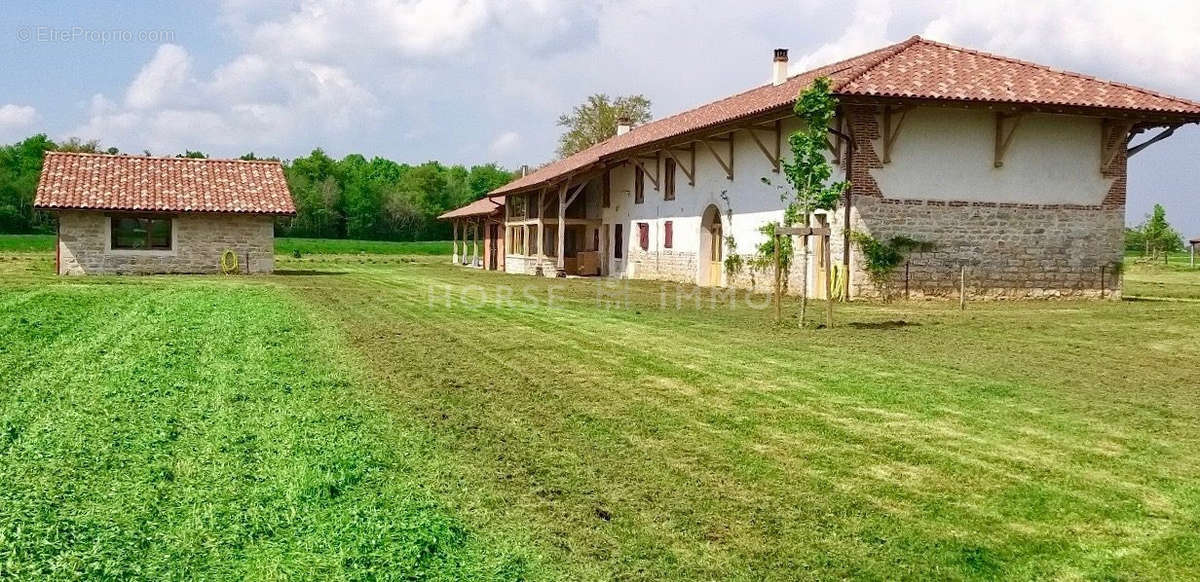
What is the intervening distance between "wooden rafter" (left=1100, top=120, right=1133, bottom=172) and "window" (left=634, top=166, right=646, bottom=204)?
43.4 feet

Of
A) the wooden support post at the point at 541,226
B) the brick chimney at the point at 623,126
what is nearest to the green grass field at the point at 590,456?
the wooden support post at the point at 541,226

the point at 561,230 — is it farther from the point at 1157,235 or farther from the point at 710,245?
the point at 1157,235

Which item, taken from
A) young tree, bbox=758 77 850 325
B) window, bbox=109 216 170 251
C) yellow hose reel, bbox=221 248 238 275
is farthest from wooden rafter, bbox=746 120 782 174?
window, bbox=109 216 170 251

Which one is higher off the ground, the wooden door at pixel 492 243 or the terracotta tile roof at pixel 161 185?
the terracotta tile roof at pixel 161 185

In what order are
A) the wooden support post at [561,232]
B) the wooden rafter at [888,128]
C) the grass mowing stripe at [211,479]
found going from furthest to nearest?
the wooden support post at [561,232] → the wooden rafter at [888,128] → the grass mowing stripe at [211,479]

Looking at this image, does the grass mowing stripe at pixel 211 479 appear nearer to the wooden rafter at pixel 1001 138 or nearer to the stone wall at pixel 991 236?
the stone wall at pixel 991 236

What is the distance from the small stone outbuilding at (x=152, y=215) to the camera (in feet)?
86.2

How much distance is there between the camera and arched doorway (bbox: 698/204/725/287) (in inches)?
981

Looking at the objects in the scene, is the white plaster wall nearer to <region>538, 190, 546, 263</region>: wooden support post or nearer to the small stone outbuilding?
<region>538, 190, 546, 263</region>: wooden support post

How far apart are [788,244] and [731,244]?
131 inches

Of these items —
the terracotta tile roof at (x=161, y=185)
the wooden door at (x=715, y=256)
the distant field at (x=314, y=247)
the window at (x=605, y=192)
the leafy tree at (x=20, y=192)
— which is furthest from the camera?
the leafy tree at (x=20, y=192)

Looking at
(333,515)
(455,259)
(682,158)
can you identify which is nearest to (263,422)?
(333,515)

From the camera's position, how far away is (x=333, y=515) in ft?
14.4

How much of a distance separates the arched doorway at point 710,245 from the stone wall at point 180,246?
12.6 m
